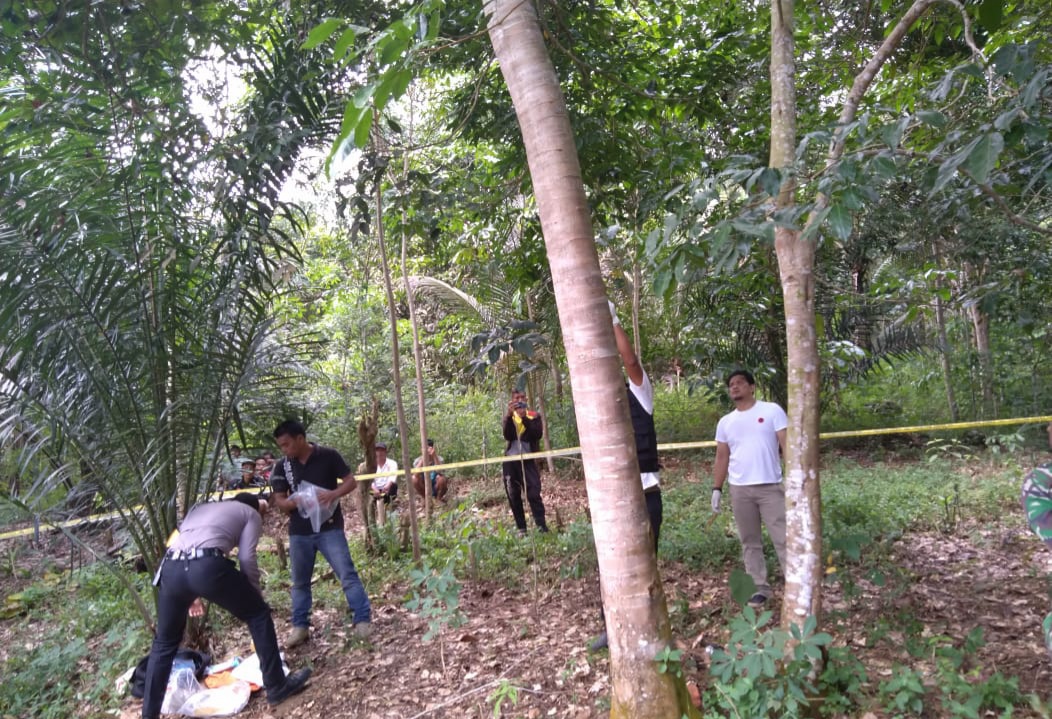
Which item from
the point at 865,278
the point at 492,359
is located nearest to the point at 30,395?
the point at 492,359

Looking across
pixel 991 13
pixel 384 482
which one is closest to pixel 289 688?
pixel 384 482

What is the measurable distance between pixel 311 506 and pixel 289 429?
563mm

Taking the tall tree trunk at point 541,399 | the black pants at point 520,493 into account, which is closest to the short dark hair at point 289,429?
the black pants at point 520,493

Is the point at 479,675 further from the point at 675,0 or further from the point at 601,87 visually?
the point at 675,0

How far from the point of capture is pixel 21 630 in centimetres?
625

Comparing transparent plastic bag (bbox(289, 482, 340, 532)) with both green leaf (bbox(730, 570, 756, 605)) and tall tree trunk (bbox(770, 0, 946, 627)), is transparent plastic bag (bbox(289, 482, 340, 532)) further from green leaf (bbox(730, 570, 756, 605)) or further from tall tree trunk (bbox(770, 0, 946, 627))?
tall tree trunk (bbox(770, 0, 946, 627))

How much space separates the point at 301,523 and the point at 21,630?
3.41 meters

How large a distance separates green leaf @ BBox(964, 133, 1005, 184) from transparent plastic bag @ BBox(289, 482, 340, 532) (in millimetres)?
4281

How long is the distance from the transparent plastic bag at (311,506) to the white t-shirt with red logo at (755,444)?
111 inches

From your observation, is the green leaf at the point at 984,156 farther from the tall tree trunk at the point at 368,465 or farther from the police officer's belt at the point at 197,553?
the tall tree trunk at the point at 368,465

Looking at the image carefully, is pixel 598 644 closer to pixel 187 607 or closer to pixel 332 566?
pixel 332 566

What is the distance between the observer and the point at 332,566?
4980mm

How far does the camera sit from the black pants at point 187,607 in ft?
13.0

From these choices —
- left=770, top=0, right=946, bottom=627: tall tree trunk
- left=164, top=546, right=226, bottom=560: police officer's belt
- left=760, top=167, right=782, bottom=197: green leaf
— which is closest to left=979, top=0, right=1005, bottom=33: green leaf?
left=770, top=0, right=946, bottom=627: tall tree trunk
